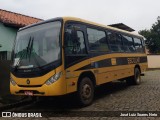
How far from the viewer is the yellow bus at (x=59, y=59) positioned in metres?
7.03

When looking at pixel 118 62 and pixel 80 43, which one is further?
pixel 118 62

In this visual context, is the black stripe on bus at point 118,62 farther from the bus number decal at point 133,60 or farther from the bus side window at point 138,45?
the bus side window at point 138,45

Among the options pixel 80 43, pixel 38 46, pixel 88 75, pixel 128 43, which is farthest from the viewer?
pixel 128 43

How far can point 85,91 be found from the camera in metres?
8.01

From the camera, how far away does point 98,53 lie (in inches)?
361

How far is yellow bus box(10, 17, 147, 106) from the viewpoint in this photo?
23.1ft

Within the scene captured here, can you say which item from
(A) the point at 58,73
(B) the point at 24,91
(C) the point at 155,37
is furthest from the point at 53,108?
(C) the point at 155,37

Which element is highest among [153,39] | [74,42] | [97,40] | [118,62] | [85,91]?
[153,39]

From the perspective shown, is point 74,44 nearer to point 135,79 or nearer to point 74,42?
point 74,42

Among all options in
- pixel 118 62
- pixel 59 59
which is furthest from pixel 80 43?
pixel 118 62

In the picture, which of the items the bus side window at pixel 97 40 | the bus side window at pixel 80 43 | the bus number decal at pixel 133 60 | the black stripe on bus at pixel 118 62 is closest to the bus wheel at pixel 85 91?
the black stripe on bus at pixel 118 62

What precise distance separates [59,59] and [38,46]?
0.90 metres

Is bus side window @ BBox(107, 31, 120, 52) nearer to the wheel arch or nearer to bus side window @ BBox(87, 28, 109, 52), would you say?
bus side window @ BBox(87, 28, 109, 52)

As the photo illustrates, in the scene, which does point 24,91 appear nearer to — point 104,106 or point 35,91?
point 35,91
